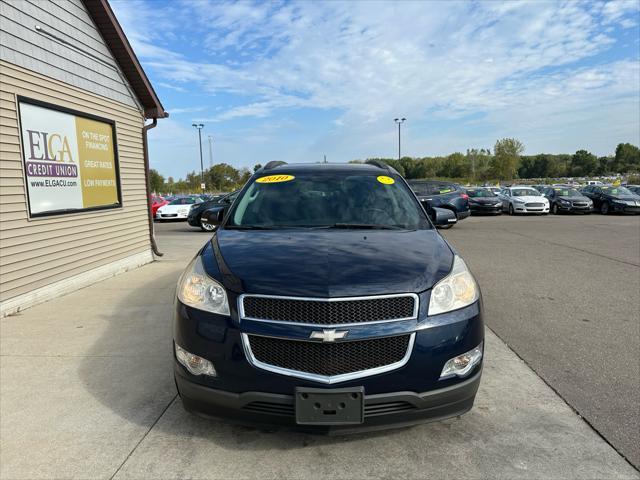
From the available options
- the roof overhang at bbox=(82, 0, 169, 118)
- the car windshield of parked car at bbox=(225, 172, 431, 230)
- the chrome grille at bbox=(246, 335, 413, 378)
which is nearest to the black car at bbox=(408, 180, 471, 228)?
the roof overhang at bbox=(82, 0, 169, 118)

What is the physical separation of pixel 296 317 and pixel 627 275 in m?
7.34

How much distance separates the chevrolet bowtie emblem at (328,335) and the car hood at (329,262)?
198 millimetres

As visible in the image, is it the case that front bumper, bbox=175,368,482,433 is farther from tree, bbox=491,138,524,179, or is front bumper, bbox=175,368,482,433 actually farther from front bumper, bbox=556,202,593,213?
tree, bbox=491,138,524,179

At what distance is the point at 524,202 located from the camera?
75.7 feet

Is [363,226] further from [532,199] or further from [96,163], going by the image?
[532,199]

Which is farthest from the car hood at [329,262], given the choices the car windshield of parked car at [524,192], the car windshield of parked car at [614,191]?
the car windshield of parked car at [614,191]

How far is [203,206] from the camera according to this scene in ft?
57.4

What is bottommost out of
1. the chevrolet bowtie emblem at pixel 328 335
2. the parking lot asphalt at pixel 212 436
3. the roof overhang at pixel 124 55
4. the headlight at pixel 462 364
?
the parking lot asphalt at pixel 212 436

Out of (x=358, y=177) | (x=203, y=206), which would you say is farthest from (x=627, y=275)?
(x=203, y=206)

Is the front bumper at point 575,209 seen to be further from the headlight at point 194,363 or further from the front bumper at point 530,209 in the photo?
the headlight at point 194,363

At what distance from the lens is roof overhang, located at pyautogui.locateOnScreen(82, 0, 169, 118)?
754 centimetres

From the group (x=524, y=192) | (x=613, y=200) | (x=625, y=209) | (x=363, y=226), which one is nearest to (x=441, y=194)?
(x=524, y=192)

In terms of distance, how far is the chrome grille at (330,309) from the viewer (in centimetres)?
237

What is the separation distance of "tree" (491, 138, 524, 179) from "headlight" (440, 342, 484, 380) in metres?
77.3
